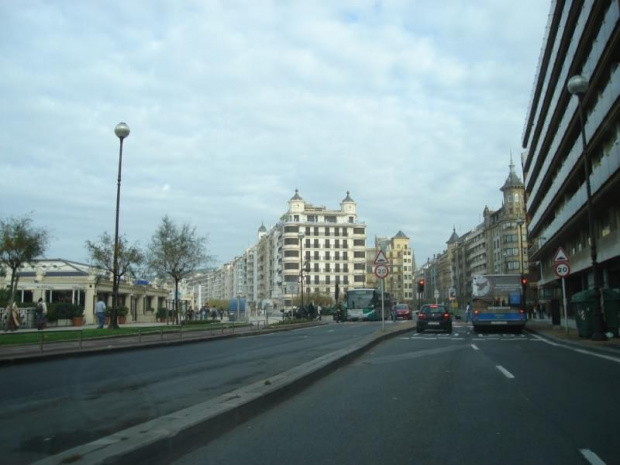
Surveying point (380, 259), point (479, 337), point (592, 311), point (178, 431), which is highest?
point (380, 259)

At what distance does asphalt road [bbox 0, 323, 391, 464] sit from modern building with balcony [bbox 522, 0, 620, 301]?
Result: 606 inches

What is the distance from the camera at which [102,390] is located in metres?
9.74

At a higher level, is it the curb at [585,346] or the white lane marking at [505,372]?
the curb at [585,346]

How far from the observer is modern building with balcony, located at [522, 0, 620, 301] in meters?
23.9

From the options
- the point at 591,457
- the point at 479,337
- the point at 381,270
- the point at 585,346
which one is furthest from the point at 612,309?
the point at 591,457

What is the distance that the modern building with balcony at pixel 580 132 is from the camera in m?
23.9

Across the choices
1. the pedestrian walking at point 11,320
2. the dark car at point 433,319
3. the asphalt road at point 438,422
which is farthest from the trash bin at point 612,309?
the pedestrian walking at point 11,320

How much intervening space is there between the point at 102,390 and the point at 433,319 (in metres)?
21.7

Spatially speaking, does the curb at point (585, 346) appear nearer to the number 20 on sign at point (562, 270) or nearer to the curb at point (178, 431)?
the number 20 on sign at point (562, 270)

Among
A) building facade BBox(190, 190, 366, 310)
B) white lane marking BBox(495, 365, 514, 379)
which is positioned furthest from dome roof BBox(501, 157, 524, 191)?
white lane marking BBox(495, 365, 514, 379)

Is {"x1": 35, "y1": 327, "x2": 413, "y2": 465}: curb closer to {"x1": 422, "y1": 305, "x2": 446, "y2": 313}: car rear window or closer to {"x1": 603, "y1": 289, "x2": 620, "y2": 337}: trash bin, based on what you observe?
{"x1": 603, "y1": 289, "x2": 620, "y2": 337}: trash bin

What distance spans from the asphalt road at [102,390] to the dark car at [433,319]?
1382 cm

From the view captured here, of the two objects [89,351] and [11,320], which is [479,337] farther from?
[11,320]

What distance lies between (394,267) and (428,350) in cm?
15097
